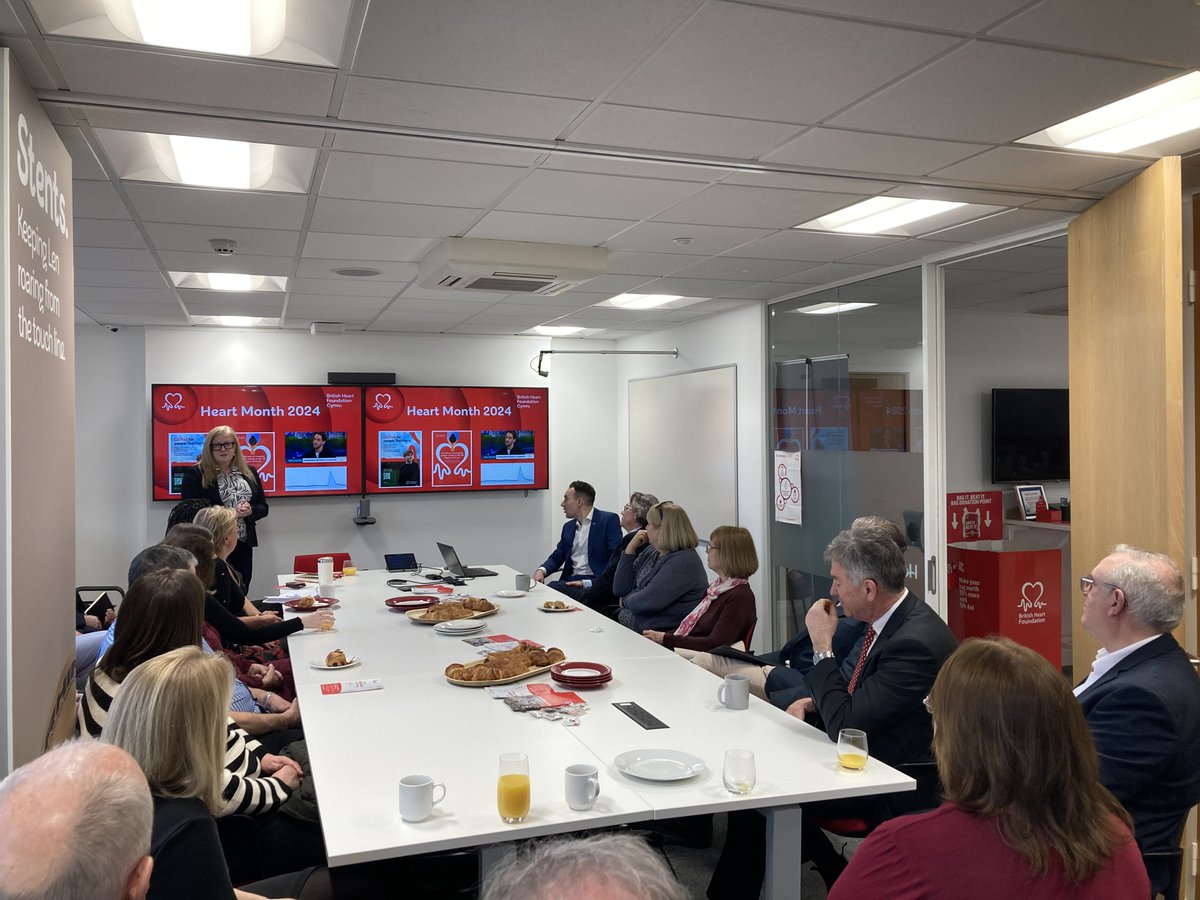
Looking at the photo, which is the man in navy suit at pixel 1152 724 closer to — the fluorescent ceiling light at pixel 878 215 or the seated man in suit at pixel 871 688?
the seated man in suit at pixel 871 688

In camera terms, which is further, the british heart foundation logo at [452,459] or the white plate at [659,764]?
the british heart foundation logo at [452,459]

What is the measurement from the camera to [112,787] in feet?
4.47

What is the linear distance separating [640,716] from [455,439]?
5727mm

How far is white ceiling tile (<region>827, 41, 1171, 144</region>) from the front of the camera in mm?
2381

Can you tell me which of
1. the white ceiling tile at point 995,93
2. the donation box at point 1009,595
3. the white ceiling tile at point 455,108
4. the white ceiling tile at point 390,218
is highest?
the white ceiling tile at point 390,218

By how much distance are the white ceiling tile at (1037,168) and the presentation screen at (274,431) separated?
593cm

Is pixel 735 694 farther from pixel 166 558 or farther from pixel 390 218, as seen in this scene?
pixel 390 218

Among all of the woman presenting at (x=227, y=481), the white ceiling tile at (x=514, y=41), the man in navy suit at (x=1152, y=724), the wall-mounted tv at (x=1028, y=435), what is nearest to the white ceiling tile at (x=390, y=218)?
the white ceiling tile at (x=514, y=41)

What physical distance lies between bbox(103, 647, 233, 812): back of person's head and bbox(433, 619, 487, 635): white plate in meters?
2.26

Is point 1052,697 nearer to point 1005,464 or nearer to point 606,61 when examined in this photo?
point 606,61

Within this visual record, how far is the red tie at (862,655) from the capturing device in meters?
2.97

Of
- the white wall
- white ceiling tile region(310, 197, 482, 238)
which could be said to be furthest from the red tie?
the white wall

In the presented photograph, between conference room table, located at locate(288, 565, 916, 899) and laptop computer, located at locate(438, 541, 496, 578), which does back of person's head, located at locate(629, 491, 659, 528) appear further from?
conference room table, located at locate(288, 565, 916, 899)

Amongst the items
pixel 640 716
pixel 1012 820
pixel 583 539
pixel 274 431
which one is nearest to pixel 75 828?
pixel 1012 820
